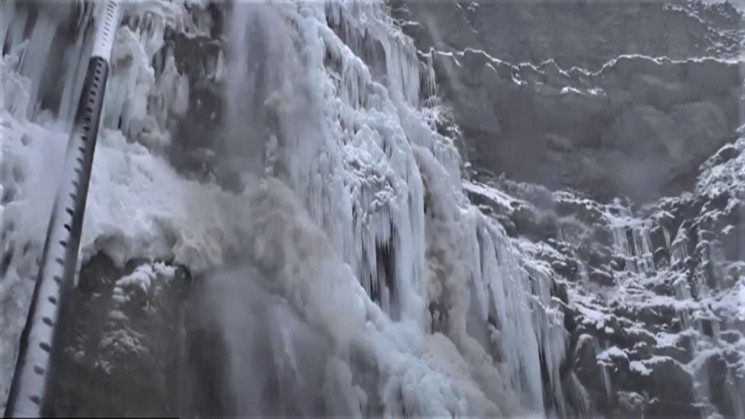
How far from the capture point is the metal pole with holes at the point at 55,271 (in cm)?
482

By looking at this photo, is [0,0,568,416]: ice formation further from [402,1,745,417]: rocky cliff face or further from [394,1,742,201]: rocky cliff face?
[394,1,742,201]: rocky cliff face

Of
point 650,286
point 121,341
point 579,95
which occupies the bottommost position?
point 121,341

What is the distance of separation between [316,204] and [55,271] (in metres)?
3.41

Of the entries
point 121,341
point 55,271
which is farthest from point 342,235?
point 55,271

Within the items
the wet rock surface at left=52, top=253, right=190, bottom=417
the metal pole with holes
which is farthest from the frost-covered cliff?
the metal pole with holes

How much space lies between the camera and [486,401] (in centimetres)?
898

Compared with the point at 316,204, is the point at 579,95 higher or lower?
higher

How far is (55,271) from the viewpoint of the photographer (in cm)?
530

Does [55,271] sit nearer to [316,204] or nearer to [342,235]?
[316,204]

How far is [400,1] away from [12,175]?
7066 millimetres

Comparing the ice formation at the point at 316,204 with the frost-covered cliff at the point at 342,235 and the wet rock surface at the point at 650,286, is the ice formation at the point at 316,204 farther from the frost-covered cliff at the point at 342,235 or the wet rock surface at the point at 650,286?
the wet rock surface at the point at 650,286

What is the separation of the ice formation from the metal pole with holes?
3.49ft

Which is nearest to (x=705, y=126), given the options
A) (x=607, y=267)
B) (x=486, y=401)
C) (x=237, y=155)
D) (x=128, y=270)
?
(x=607, y=267)

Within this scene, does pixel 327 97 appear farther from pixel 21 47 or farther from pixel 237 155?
pixel 21 47
